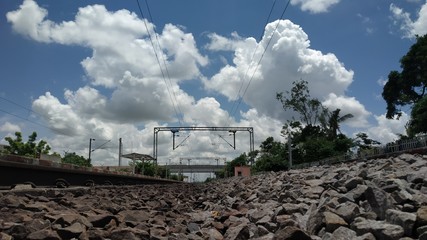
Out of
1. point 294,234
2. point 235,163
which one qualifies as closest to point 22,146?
point 294,234

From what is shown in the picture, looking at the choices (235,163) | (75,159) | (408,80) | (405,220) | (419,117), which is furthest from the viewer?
(235,163)

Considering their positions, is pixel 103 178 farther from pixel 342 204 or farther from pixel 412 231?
pixel 412 231

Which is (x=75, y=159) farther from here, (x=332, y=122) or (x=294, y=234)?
(x=294, y=234)

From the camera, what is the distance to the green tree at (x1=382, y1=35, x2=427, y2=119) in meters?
38.7

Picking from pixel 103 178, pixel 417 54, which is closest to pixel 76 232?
pixel 103 178

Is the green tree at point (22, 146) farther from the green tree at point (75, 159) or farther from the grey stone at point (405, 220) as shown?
the grey stone at point (405, 220)

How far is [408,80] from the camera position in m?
40.2

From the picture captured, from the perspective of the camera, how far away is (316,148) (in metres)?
45.7

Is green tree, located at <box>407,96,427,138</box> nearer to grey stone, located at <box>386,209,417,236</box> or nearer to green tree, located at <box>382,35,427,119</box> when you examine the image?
green tree, located at <box>382,35,427,119</box>

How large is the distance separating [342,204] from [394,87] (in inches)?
1624

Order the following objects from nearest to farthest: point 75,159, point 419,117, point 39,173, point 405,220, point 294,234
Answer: point 405,220 < point 294,234 < point 39,173 < point 419,117 < point 75,159

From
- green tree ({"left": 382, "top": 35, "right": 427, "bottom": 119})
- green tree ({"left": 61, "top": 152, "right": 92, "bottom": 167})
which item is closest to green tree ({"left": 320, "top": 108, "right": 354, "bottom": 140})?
green tree ({"left": 382, "top": 35, "right": 427, "bottom": 119})

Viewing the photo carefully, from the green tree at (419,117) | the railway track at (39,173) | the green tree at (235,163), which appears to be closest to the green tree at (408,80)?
the green tree at (419,117)

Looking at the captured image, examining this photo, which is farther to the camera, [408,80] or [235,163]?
[235,163]
